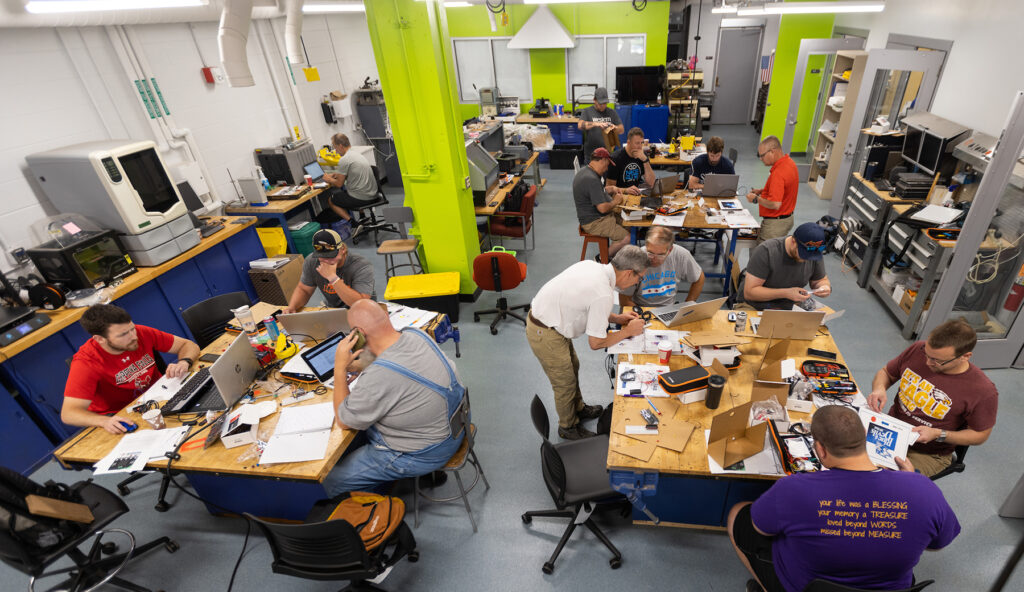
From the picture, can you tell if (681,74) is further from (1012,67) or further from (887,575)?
(887,575)

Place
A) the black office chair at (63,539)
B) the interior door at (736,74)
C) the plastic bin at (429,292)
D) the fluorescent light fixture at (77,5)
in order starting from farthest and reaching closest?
the interior door at (736,74)
the plastic bin at (429,292)
the fluorescent light fixture at (77,5)
the black office chair at (63,539)

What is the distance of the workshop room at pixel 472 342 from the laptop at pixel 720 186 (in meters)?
0.04

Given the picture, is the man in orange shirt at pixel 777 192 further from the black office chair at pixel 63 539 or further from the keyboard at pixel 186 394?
the black office chair at pixel 63 539

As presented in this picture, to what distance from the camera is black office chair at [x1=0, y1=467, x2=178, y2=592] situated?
7.71 ft

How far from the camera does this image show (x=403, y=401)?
258cm

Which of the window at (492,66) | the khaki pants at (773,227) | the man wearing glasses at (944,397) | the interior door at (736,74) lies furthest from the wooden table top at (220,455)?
the interior door at (736,74)

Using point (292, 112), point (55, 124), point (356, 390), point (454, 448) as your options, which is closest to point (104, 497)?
point (356, 390)

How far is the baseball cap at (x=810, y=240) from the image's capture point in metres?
3.23

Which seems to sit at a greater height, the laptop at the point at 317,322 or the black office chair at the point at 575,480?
the laptop at the point at 317,322

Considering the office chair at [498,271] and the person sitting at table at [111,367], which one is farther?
the office chair at [498,271]

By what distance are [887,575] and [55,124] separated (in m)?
7.03

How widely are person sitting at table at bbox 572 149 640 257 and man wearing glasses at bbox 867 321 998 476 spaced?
106 inches

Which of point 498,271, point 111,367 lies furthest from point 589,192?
point 111,367

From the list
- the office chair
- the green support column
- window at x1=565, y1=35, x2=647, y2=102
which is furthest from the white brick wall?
window at x1=565, y1=35, x2=647, y2=102
